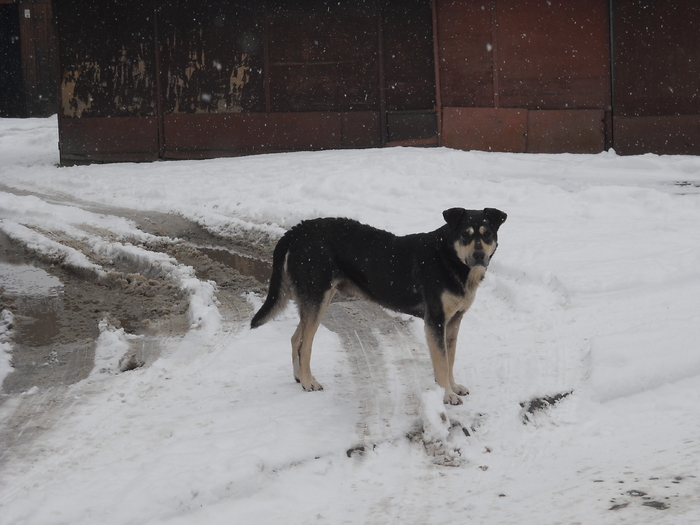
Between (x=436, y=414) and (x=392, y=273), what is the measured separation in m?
1.16

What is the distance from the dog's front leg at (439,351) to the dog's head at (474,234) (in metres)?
0.46

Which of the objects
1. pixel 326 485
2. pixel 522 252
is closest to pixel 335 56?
pixel 522 252

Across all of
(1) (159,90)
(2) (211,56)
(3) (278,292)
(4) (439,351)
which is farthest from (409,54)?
(4) (439,351)

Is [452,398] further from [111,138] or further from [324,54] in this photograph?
[111,138]

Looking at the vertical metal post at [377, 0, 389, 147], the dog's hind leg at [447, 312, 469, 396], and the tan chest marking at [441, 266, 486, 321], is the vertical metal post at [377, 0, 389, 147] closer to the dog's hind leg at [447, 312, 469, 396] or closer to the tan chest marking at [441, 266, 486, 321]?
the dog's hind leg at [447, 312, 469, 396]

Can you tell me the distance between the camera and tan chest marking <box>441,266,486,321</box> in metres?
5.13

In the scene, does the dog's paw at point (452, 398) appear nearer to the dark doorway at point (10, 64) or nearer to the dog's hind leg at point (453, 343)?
the dog's hind leg at point (453, 343)

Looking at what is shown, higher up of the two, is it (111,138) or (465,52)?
(465,52)

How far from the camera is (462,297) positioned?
5148mm

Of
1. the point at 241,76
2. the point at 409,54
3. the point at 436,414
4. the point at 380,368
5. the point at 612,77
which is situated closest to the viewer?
the point at 436,414

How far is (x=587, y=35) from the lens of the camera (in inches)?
653

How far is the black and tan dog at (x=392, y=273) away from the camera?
5137 millimetres

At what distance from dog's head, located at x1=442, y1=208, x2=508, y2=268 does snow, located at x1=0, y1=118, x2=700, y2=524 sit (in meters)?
0.98

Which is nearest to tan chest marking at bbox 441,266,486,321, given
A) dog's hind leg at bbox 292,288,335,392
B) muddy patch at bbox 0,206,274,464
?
dog's hind leg at bbox 292,288,335,392
